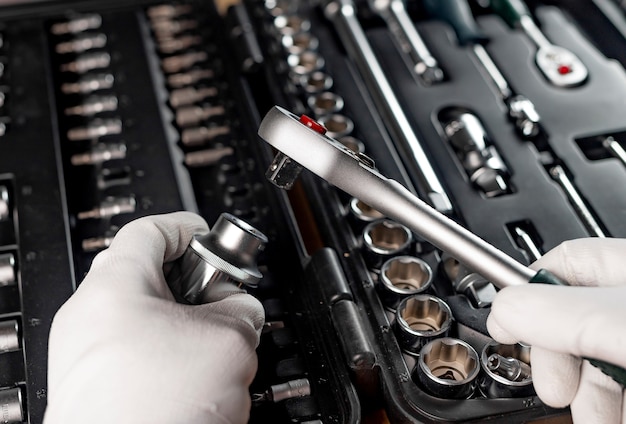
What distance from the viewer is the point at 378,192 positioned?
0.72 m

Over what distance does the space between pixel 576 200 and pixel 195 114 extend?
0.51 metres

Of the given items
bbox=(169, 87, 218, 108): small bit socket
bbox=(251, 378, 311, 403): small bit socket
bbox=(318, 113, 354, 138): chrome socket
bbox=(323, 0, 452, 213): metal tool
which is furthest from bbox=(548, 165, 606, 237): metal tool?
bbox=(169, 87, 218, 108): small bit socket

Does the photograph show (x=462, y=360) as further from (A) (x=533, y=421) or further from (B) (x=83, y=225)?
(B) (x=83, y=225)

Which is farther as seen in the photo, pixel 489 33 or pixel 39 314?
pixel 489 33

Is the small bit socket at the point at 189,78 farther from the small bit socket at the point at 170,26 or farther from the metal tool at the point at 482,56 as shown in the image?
the metal tool at the point at 482,56

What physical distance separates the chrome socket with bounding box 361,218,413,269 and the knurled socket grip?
6.1 inches

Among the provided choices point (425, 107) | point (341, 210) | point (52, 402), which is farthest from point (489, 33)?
point (52, 402)

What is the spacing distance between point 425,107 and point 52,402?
612mm

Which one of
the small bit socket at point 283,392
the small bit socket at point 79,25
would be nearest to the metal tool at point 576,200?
the small bit socket at point 283,392

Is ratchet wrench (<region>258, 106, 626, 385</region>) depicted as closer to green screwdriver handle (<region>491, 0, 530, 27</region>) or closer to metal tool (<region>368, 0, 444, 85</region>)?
metal tool (<region>368, 0, 444, 85</region>)

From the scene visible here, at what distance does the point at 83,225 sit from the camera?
951 millimetres

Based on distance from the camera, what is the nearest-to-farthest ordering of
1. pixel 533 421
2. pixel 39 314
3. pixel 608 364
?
pixel 608 364 < pixel 533 421 < pixel 39 314

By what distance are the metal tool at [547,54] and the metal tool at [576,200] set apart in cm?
17

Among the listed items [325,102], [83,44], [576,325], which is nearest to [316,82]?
[325,102]
